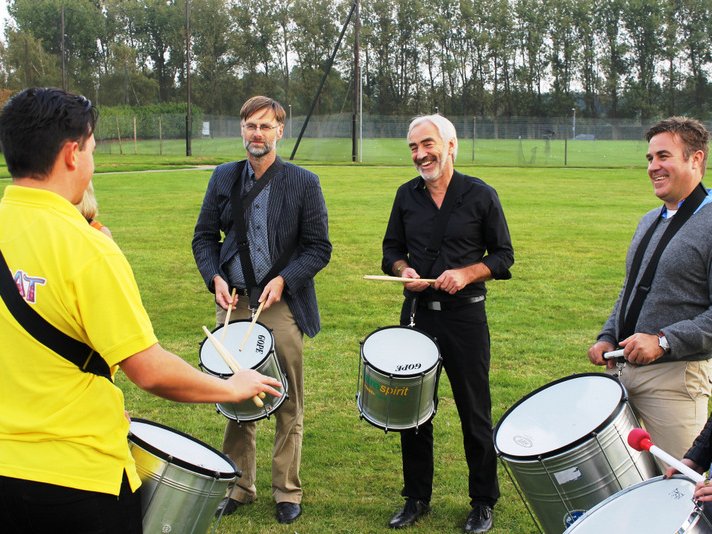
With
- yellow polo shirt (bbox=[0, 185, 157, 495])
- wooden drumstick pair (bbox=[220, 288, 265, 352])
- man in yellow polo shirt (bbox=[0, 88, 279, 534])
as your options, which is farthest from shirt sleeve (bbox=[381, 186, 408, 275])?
yellow polo shirt (bbox=[0, 185, 157, 495])

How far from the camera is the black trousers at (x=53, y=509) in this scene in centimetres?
248

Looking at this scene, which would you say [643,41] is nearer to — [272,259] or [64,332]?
[272,259]

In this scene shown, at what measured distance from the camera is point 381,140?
155ft

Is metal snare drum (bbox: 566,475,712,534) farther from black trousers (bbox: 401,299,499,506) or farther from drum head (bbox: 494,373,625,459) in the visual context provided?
black trousers (bbox: 401,299,499,506)

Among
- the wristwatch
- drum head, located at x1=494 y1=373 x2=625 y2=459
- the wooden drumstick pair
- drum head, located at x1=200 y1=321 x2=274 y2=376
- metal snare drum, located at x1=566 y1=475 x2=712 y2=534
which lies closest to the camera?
metal snare drum, located at x1=566 y1=475 x2=712 y2=534

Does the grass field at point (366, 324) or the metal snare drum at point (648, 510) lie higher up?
the metal snare drum at point (648, 510)

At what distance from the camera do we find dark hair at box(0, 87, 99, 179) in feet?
8.16

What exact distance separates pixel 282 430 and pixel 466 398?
1169 millimetres

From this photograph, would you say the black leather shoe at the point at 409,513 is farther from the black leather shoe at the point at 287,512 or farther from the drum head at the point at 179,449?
the drum head at the point at 179,449

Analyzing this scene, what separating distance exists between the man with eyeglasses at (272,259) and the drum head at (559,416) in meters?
1.60

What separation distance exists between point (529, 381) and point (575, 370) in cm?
60

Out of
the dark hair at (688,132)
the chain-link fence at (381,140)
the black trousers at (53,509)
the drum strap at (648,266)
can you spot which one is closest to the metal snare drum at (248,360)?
the black trousers at (53,509)

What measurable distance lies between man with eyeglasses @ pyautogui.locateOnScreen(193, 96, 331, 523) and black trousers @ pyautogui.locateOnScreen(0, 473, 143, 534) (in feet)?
7.49

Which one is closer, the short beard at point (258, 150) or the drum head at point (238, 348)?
the drum head at point (238, 348)
